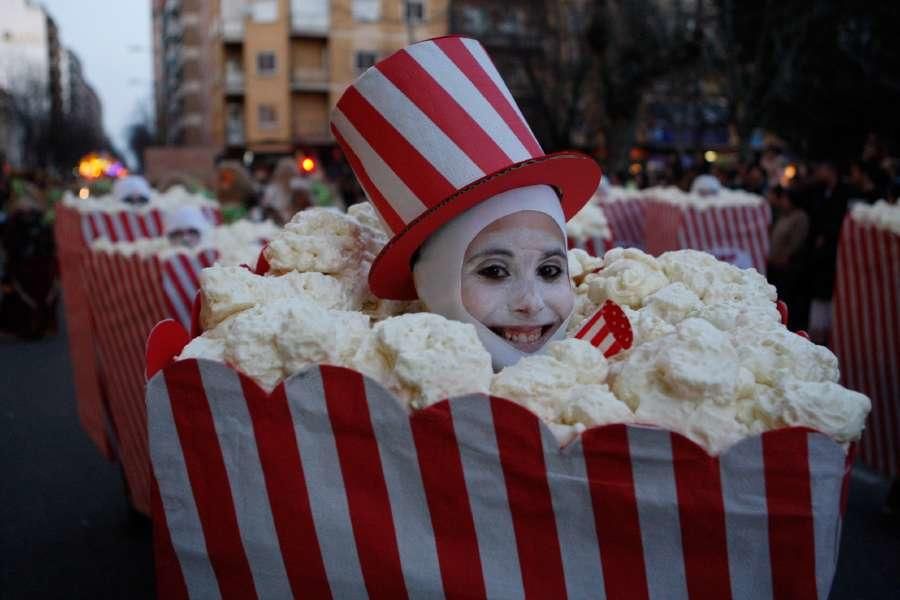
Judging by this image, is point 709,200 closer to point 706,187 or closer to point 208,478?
point 706,187

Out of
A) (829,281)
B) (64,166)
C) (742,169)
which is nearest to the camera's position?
(829,281)

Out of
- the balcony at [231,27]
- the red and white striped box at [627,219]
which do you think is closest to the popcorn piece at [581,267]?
the red and white striped box at [627,219]

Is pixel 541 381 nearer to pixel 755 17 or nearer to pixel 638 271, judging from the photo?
pixel 638 271

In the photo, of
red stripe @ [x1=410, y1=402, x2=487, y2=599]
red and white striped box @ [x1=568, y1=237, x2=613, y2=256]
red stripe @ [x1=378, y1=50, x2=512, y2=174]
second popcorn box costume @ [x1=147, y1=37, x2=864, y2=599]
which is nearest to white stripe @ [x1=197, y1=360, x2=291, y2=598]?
second popcorn box costume @ [x1=147, y1=37, x2=864, y2=599]

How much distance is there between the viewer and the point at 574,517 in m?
1.62

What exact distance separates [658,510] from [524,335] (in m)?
0.76

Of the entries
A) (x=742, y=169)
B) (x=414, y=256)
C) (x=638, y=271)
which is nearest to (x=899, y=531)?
(x=638, y=271)

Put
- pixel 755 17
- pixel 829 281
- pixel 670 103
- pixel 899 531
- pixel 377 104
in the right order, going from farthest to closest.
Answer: pixel 670 103
pixel 755 17
pixel 829 281
pixel 899 531
pixel 377 104

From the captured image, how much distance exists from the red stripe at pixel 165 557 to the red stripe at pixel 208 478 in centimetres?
7

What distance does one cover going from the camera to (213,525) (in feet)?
5.76

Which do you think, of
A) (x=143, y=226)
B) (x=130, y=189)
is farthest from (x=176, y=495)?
(x=130, y=189)

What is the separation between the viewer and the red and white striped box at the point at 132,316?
15.4ft

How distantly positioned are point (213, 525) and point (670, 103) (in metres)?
25.9

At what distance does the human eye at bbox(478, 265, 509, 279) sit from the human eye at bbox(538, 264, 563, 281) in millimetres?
88
